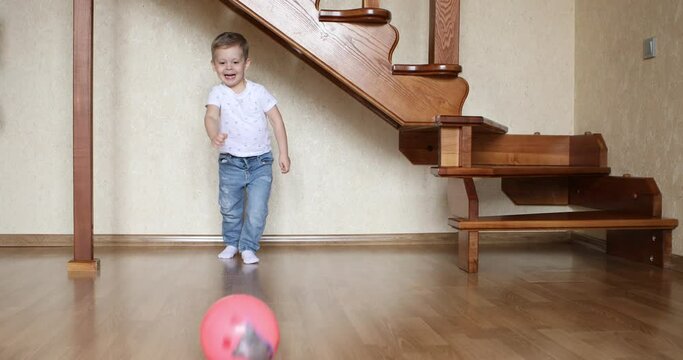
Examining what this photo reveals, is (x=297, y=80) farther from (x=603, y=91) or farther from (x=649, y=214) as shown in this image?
(x=649, y=214)

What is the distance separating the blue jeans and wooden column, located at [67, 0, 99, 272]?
603 mm

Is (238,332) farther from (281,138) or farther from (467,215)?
(281,138)

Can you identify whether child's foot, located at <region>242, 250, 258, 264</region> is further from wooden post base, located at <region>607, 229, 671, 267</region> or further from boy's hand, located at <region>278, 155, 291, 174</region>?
wooden post base, located at <region>607, 229, 671, 267</region>

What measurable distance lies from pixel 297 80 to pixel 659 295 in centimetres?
180

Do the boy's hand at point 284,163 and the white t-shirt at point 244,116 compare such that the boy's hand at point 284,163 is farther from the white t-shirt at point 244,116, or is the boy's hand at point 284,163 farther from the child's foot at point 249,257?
the child's foot at point 249,257

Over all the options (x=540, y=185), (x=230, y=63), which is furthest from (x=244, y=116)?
(x=540, y=185)

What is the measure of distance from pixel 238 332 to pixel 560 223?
1.64m

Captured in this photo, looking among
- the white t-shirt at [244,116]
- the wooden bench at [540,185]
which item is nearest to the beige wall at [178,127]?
the wooden bench at [540,185]

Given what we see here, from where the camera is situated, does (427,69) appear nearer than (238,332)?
No

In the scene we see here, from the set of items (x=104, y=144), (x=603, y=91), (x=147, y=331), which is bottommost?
(x=147, y=331)

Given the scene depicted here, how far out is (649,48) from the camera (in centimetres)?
271

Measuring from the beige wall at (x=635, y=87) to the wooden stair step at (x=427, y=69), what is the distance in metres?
0.85

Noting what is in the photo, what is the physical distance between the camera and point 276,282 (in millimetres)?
2229

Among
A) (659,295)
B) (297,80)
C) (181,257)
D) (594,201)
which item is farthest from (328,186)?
(659,295)
